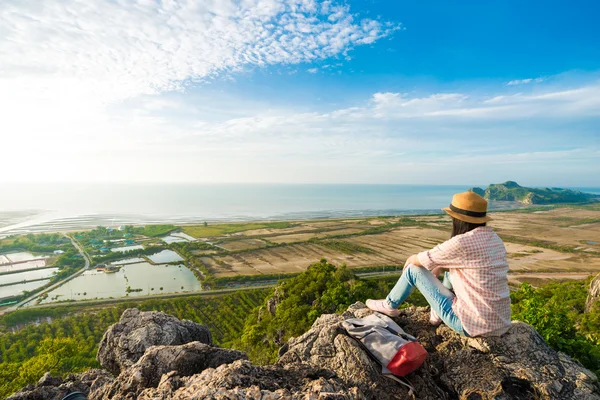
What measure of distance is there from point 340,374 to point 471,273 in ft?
5.49

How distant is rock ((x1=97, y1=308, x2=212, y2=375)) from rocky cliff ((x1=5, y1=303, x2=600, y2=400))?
523mm

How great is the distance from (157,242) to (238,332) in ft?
131

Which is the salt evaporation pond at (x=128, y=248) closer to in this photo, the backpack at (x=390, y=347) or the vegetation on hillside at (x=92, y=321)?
the vegetation on hillside at (x=92, y=321)

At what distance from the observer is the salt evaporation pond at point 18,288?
34812mm

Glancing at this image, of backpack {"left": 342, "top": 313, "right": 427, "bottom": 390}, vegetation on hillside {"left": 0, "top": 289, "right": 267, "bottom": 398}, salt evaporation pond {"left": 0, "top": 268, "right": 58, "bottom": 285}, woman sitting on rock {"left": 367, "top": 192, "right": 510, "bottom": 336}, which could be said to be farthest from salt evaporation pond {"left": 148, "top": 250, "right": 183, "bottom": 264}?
woman sitting on rock {"left": 367, "top": 192, "right": 510, "bottom": 336}

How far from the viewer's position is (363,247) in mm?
54781

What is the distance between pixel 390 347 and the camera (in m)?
3.02

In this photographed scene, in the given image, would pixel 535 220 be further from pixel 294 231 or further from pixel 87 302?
pixel 87 302

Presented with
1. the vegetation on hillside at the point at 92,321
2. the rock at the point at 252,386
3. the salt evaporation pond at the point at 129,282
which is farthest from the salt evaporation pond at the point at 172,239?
the rock at the point at 252,386

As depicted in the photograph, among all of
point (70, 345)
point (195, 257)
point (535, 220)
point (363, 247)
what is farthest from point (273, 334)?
point (535, 220)

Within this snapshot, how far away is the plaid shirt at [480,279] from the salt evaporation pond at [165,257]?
1981 inches

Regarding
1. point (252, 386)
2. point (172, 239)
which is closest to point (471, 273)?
point (252, 386)

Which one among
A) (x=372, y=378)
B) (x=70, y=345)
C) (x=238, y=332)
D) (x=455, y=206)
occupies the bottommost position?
(x=238, y=332)

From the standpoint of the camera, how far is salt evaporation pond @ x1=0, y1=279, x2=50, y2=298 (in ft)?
114
